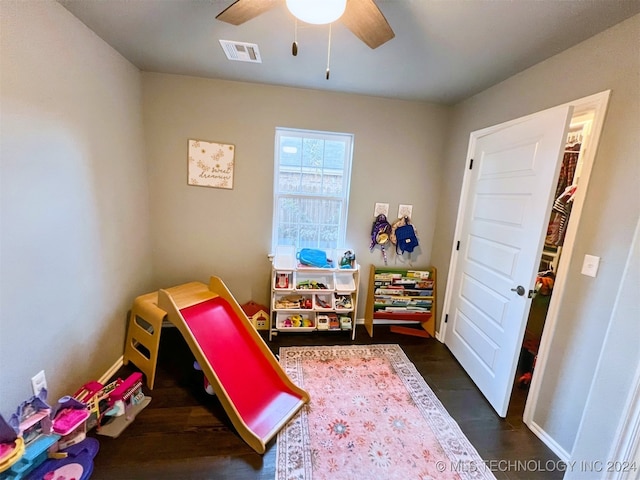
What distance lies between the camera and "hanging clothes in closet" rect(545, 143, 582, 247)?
190cm

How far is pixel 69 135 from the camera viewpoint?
1568mm

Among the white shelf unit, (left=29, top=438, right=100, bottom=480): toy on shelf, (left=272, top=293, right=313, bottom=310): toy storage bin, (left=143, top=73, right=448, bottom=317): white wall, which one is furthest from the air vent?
(left=29, top=438, right=100, bottom=480): toy on shelf

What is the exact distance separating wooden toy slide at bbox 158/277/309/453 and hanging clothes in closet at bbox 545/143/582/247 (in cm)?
215

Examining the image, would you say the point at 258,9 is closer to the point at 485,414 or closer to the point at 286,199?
the point at 286,199

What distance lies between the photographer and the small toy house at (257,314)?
9.05ft

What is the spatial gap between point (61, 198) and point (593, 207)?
9.64 ft

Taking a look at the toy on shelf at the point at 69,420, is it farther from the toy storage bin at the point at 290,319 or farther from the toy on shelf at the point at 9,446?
the toy storage bin at the point at 290,319

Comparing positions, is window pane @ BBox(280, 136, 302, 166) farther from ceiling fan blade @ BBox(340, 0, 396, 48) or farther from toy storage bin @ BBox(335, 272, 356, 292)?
ceiling fan blade @ BBox(340, 0, 396, 48)

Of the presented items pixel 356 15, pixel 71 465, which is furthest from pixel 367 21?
pixel 71 465

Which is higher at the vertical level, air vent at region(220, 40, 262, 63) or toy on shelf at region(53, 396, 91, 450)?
air vent at region(220, 40, 262, 63)

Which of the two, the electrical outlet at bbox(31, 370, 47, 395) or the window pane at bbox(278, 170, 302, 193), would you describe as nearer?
the electrical outlet at bbox(31, 370, 47, 395)

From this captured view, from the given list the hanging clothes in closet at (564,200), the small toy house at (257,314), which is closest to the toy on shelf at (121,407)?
the small toy house at (257,314)

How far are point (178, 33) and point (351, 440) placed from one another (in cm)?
273

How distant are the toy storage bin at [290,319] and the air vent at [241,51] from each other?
2178 millimetres
